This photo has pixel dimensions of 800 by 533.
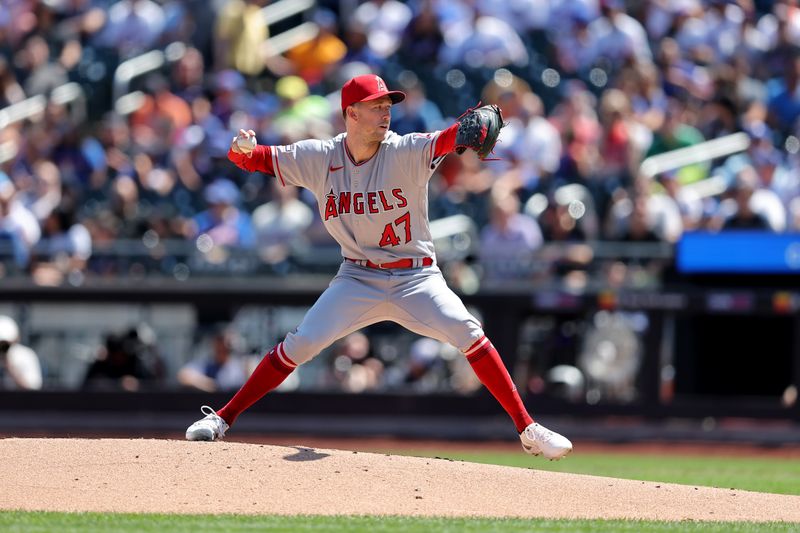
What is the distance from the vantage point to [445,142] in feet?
21.8

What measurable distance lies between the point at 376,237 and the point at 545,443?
125 cm

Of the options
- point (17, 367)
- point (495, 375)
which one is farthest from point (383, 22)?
point (495, 375)

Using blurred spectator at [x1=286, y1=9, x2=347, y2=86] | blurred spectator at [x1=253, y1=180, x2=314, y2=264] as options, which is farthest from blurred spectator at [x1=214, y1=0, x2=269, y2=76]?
blurred spectator at [x1=253, y1=180, x2=314, y2=264]

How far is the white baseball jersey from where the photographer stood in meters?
6.76

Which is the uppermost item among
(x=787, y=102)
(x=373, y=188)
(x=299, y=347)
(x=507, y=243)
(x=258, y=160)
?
(x=787, y=102)

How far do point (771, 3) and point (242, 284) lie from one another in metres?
6.99

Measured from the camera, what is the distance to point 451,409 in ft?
40.9

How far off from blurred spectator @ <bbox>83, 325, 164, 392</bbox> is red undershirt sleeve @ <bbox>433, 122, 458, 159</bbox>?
21.2ft

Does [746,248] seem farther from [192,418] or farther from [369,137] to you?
[369,137]

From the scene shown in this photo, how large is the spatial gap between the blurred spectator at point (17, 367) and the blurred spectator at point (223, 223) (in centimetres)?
178

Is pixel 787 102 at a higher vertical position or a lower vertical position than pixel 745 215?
higher

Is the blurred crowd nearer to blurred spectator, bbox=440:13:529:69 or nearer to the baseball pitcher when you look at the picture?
blurred spectator, bbox=440:13:529:69

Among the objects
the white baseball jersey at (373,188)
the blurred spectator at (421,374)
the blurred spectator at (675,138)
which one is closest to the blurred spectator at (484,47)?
the blurred spectator at (675,138)

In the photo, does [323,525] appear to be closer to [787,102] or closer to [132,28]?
[787,102]
